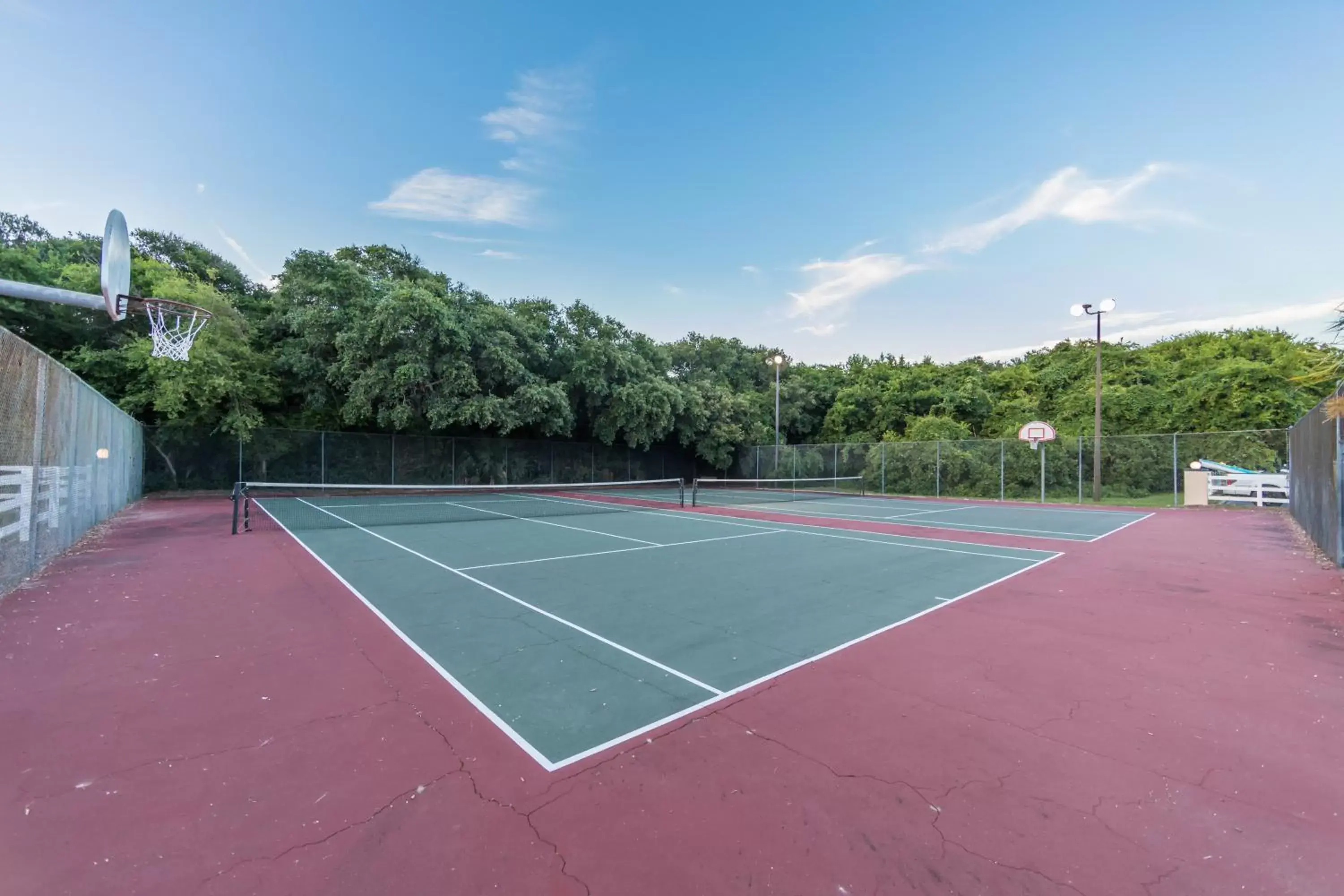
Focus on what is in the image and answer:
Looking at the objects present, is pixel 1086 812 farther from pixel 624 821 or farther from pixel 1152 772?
pixel 624 821

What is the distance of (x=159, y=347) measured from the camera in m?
9.77

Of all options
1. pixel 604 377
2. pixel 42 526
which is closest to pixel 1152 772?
pixel 42 526

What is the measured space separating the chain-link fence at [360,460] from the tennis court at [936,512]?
8157 millimetres

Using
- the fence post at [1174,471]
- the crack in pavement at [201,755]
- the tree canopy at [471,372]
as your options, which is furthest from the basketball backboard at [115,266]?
the fence post at [1174,471]

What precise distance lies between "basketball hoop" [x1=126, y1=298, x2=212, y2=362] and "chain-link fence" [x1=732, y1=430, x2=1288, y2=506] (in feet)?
84.2

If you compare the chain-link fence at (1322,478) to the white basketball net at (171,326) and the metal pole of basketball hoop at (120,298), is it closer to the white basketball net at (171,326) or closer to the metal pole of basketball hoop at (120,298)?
the metal pole of basketball hoop at (120,298)

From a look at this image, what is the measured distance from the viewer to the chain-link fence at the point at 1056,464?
21.3 metres

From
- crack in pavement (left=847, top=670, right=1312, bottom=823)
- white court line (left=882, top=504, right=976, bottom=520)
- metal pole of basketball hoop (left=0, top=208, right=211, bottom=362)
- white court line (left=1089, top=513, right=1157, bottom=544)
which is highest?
metal pole of basketball hoop (left=0, top=208, right=211, bottom=362)

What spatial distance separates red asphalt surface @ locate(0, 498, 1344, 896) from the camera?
7.57ft

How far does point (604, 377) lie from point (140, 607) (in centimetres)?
2350

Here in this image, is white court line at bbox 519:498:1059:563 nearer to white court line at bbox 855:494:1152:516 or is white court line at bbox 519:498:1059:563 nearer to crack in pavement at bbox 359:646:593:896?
crack in pavement at bbox 359:646:593:896

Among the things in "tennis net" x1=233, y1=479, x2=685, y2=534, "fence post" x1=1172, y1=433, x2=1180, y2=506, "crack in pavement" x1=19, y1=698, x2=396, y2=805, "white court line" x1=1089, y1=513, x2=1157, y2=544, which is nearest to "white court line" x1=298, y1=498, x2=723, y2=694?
"crack in pavement" x1=19, y1=698, x2=396, y2=805

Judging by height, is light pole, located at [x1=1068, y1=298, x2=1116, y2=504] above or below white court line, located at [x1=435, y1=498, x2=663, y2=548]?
above

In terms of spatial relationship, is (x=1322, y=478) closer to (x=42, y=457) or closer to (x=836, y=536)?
(x=836, y=536)
